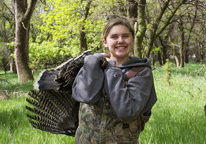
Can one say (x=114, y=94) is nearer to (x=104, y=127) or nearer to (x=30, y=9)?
(x=104, y=127)

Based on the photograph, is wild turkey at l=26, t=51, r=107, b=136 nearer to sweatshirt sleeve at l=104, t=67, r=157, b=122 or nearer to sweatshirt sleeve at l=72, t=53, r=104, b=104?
sweatshirt sleeve at l=72, t=53, r=104, b=104

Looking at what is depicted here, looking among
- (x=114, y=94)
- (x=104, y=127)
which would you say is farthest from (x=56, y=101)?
(x=114, y=94)

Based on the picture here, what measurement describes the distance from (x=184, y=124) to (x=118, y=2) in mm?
8347

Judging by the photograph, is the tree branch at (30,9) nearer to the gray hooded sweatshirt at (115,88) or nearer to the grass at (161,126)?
the grass at (161,126)

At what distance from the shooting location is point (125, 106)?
55.2 inches

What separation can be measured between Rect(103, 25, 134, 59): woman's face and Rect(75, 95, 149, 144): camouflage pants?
1.46 ft

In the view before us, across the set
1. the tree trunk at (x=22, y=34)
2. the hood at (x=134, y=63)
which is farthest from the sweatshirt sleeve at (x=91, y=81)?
the tree trunk at (x=22, y=34)

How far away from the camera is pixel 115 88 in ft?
4.67

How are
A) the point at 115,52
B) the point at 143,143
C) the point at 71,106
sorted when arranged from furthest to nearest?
the point at 143,143 < the point at 71,106 < the point at 115,52

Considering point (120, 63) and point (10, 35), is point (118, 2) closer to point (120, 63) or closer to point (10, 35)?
point (120, 63)

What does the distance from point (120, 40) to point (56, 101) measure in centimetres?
84

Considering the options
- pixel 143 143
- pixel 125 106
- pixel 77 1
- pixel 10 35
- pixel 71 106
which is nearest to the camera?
pixel 125 106

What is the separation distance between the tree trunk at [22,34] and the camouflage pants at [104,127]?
26.4 ft

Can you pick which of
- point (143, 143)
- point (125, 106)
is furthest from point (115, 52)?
point (143, 143)
